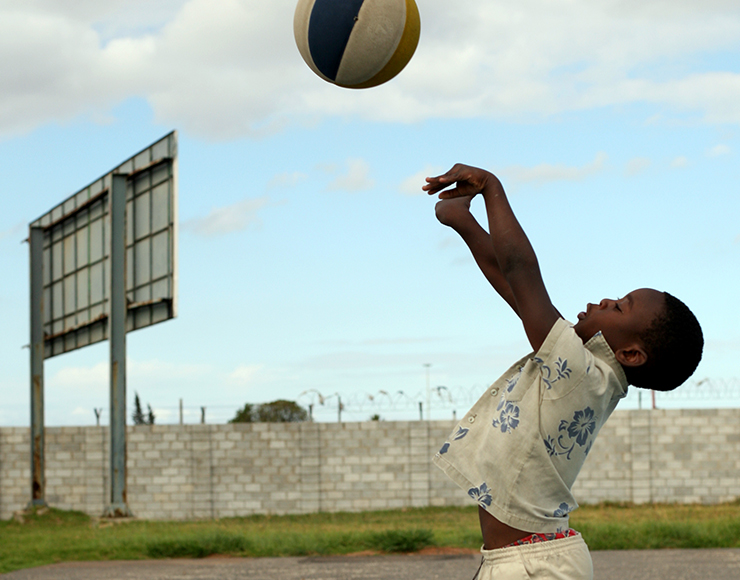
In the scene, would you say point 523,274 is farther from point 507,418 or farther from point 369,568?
point 369,568

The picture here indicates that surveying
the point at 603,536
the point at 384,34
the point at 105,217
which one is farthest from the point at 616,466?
the point at 384,34

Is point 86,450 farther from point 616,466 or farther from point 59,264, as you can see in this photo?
point 616,466

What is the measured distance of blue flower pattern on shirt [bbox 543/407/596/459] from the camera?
2373mm

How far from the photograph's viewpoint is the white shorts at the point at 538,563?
2.39 metres

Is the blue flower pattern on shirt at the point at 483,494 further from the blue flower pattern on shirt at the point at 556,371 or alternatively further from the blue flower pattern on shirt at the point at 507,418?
the blue flower pattern on shirt at the point at 556,371

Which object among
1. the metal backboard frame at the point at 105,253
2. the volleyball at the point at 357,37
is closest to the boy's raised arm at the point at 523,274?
the volleyball at the point at 357,37

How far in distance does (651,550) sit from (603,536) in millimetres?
693

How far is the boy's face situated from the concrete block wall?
57.1 ft

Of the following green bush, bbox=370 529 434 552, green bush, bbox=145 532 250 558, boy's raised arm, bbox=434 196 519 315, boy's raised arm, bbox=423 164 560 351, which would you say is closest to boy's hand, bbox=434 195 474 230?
boy's raised arm, bbox=434 196 519 315

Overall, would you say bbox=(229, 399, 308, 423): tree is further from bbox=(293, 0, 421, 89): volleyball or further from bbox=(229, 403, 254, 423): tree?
bbox=(293, 0, 421, 89): volleyball

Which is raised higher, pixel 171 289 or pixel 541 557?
pixel 171 289

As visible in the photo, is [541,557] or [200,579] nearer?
[541,557]

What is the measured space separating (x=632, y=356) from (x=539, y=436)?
0.33m

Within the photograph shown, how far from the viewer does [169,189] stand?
53.2ft
